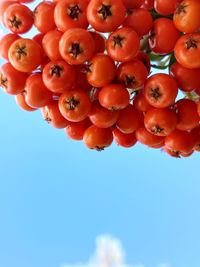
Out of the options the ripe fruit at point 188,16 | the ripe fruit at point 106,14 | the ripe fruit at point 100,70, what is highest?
the ripe fruit at point 106,14

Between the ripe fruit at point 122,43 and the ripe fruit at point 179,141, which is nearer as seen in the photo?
the ripe fruit at point 122,43

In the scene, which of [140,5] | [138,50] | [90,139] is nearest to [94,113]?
[90,139]

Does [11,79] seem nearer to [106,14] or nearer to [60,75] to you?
[60,75]

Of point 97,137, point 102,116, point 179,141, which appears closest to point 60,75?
point 102,116

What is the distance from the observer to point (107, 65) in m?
1.94

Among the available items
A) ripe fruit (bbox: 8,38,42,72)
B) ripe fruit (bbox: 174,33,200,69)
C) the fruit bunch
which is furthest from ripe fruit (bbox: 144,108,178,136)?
ripe fruit (bbox: 8,38,42,72)

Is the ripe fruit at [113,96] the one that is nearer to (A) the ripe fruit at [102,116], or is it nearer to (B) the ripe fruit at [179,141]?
(A) the ripe fruit at [102,116]

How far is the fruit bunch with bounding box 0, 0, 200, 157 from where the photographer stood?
1.93 meters

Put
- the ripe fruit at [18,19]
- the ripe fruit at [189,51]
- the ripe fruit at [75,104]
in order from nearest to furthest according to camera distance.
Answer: the ripe fruit at [189,51] < the ripe fruit at [75,104] < the ripe fruit at [18,19]

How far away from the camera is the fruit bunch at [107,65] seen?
193 cm

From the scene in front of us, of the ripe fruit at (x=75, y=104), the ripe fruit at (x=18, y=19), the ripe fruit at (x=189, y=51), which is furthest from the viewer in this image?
the ripe fruit at (x=18, y=19)

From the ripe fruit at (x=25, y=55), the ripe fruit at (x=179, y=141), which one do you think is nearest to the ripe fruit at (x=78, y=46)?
the ripe fruit at (x=25, y=55)

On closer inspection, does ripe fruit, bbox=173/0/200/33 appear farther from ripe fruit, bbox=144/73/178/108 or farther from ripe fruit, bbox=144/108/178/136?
ripe fruit, bbox=144/108/178/136

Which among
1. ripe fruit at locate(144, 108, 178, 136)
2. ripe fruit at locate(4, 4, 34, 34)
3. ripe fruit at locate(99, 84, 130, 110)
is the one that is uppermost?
ripe fruit at locate(4, 4, 34, 34)
